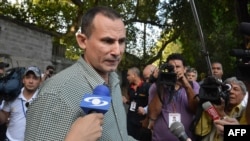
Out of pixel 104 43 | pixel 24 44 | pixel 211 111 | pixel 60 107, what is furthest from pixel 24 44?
pixel 60 107

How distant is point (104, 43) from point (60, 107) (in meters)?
0.42

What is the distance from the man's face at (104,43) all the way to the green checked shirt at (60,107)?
9 centimetres

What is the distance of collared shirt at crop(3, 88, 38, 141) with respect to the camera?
4227 mm

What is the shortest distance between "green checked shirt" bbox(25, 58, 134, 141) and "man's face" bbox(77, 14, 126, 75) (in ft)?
0.28

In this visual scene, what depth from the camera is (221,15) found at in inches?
611

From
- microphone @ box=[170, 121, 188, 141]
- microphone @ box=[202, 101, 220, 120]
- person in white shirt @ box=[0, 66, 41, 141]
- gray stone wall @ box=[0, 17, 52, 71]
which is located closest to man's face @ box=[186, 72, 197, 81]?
person in white shirt @ box=[0, 66, 41, 141]

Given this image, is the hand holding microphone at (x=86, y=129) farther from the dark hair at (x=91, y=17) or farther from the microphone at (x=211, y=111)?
the microphone at (x=211, y=111)

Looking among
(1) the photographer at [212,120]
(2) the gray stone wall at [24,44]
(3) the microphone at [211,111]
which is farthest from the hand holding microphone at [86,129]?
(2) the gray stone wall at [24,44]

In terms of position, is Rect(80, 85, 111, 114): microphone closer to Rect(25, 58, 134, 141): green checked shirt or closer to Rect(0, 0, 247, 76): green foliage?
Rect(25, 58, 134, 141): green checked shirt

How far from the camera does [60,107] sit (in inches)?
64.5

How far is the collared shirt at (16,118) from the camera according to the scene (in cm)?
423

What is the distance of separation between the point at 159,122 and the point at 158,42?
18711 mm

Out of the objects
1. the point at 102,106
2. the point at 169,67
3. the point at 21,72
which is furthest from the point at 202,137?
the point at 102,106

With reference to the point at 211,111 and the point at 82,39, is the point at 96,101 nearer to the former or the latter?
the point at 82,39
